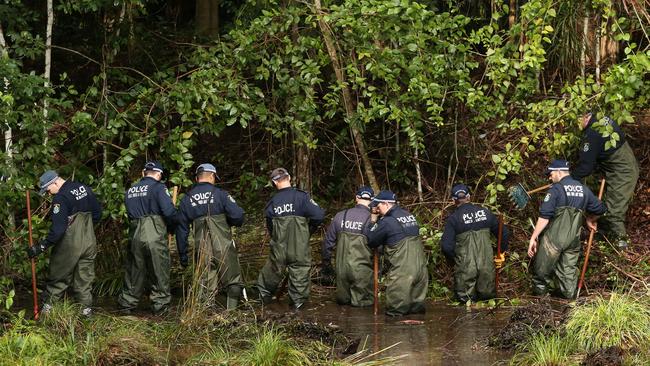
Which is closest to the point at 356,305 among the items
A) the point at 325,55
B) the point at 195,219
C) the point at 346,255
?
the point at 346,255

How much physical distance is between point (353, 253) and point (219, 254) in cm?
170

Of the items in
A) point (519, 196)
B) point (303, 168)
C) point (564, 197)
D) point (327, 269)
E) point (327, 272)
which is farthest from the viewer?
point (303, 168)

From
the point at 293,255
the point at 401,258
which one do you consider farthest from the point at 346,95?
the point at 401,258

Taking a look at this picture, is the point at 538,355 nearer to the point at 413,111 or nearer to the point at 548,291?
the point at 548,291

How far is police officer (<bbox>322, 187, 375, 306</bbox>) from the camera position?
12711 mm

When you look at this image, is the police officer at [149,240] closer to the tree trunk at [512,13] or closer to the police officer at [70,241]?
the police officer at [70,241]

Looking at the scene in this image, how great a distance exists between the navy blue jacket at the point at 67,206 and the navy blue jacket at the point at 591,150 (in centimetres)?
628

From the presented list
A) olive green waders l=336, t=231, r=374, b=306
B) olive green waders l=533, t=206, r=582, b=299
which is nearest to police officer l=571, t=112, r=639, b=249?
olive green waders l=533, t=206, r=582, b=299

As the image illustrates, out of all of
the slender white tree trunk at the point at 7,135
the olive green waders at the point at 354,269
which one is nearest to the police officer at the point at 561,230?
the olive green waders at the point at 354,269

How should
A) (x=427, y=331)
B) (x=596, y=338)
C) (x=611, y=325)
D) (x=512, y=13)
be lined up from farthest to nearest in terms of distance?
(x=512, y=13) < (x=427, y=331) < (x=611, y=325) < (x=596, y=338)

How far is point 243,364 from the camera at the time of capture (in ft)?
30.9

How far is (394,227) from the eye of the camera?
12023 mm

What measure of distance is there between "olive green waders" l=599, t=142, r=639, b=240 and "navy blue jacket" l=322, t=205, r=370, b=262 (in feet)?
11.0

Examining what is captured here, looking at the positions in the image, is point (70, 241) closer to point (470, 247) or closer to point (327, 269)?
point (327, 269)
